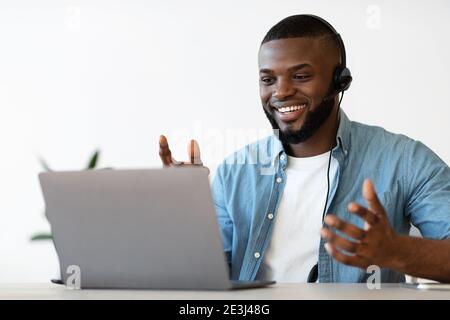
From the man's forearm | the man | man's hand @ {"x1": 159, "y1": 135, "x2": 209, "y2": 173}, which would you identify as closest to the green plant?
the man

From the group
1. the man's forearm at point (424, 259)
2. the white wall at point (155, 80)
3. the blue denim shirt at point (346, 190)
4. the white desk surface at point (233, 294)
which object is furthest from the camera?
the white wall at point (155, 80)

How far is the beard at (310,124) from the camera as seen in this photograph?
1926 millimetres

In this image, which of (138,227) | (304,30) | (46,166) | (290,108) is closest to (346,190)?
(290,108)

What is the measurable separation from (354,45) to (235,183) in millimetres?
2434

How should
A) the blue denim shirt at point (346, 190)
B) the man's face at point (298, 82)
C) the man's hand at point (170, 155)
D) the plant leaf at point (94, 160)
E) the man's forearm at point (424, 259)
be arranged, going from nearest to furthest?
the man's forearm at point (424, 259) < the man's hand at point (170, 155) < the blue denim shirt at point (346, 190) < the man's face at point (298, 82) < the plant leaf at point (94, 160)

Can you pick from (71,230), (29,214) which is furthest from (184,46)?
(71,230)

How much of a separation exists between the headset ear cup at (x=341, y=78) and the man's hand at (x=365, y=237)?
0.79 m

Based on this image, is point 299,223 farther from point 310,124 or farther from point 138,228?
point 138,228

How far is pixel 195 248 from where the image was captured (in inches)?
42.8

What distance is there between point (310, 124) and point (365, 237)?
84cm

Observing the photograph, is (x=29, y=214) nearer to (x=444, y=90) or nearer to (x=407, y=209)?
(x=444, y=90)

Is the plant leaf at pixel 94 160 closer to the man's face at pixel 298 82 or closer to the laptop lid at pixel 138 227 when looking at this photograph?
the man's face at pixel 298 82

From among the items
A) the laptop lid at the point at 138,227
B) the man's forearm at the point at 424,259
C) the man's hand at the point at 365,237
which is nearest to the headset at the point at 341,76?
the man's forearm at the point at 424,259

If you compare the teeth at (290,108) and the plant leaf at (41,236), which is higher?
the teeth at (290,108)
